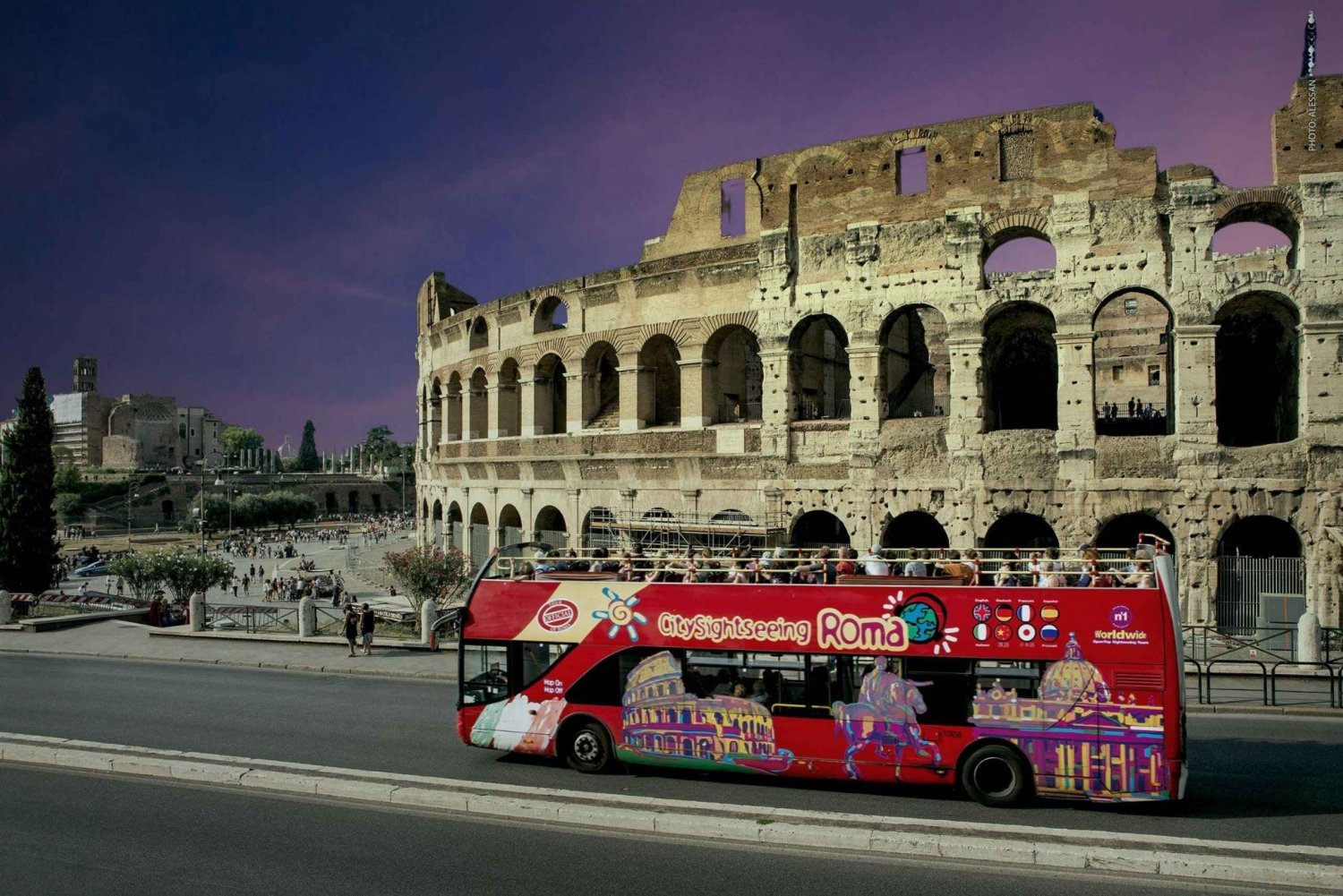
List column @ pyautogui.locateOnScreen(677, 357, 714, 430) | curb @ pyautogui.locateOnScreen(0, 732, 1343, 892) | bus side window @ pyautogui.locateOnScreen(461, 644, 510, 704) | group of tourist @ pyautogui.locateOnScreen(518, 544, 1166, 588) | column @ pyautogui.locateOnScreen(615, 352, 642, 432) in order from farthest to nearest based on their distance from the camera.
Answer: column @ pyautogui.locateOnScreen(615, 352, 642, 432), column @ pyautogui.locateOnScreen(677, 357, 714, 430), bus side window @ pyautogui.locateOnScreen(461, 644, 510, 704), group of tourist @ pyautogui.locateOnScreen(518, 544, 1166, 588), curb @ pyautogui.locateOnScreen(0, 732, 1343, 892)

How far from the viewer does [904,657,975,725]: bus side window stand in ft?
31.6

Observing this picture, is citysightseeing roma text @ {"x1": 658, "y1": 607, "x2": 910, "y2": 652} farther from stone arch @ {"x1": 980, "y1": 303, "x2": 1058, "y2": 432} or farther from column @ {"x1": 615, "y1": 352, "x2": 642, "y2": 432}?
column @ {"x1": 615, "y1": 352, "x2": 642, "y2": 432}

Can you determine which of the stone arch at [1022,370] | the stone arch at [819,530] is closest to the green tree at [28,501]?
the stone arch at [819,530]

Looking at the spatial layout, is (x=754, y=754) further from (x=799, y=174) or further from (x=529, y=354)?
(x=529, y=354)

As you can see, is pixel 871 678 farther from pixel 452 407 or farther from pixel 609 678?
pixel 452 407

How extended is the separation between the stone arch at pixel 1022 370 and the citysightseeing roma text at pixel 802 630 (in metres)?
14.9

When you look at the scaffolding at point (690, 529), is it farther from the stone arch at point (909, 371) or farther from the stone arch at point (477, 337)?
the stone arch at point (477, 337)

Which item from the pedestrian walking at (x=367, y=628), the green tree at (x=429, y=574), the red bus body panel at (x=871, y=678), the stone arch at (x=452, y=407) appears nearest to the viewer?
the red bus body panel at (x=871, y=678)

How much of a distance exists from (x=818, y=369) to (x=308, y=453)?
15454 cm

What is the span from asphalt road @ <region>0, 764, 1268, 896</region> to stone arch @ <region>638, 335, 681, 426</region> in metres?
17.2

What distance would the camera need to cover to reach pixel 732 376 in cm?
2683

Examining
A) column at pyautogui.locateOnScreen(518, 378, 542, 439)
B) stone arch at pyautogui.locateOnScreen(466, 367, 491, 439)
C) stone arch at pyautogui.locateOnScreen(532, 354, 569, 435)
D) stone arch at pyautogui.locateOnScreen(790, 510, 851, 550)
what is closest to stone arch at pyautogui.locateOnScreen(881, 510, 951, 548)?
stone arch at pyautogui.locateOnScreen(790, 510, 851, 550)

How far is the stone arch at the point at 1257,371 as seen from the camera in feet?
68.2

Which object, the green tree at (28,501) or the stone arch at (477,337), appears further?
the green tree at (28,501)
